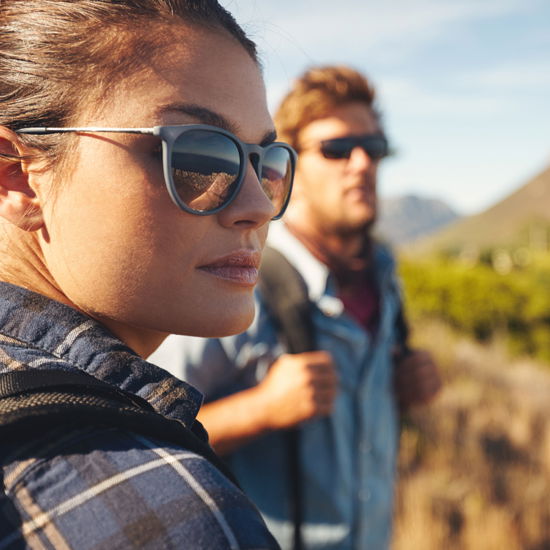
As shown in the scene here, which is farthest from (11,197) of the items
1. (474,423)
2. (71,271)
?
(474,423)

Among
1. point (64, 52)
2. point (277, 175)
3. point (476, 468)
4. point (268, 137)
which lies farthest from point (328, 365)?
point (476, 468)

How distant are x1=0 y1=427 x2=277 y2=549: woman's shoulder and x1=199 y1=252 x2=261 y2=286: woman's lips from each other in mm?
327

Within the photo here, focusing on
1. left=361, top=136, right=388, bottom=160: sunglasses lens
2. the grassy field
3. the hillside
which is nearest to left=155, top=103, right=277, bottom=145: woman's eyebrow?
left=361, top=136, right=388, bottom=160: sunglasses lens

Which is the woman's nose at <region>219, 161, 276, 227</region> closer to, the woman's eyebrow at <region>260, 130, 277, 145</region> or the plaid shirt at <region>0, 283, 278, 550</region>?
the woman's eyebrow at <region>260, 130, 277, 145</region>

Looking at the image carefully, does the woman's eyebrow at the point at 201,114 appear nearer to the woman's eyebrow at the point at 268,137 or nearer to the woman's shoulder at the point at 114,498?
the woman's eyebrow at the point at 268,137

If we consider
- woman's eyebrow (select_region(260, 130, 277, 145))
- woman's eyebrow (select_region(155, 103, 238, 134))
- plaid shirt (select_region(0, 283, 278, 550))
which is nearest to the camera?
plaid shirt (select_region(0, 283, 278, 550))

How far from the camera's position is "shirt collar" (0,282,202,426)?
2.72 feet

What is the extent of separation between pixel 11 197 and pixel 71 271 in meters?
0.14

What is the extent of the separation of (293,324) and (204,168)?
1.27 m

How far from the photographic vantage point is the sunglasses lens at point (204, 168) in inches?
37.7

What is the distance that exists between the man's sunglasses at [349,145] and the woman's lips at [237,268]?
175cm

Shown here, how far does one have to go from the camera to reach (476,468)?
4977mm

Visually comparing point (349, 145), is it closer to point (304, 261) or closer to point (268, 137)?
point (304, 261)

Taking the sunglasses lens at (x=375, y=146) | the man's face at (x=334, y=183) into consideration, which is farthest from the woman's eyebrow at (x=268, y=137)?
the sunglasses lens at (x=375, y=146)
